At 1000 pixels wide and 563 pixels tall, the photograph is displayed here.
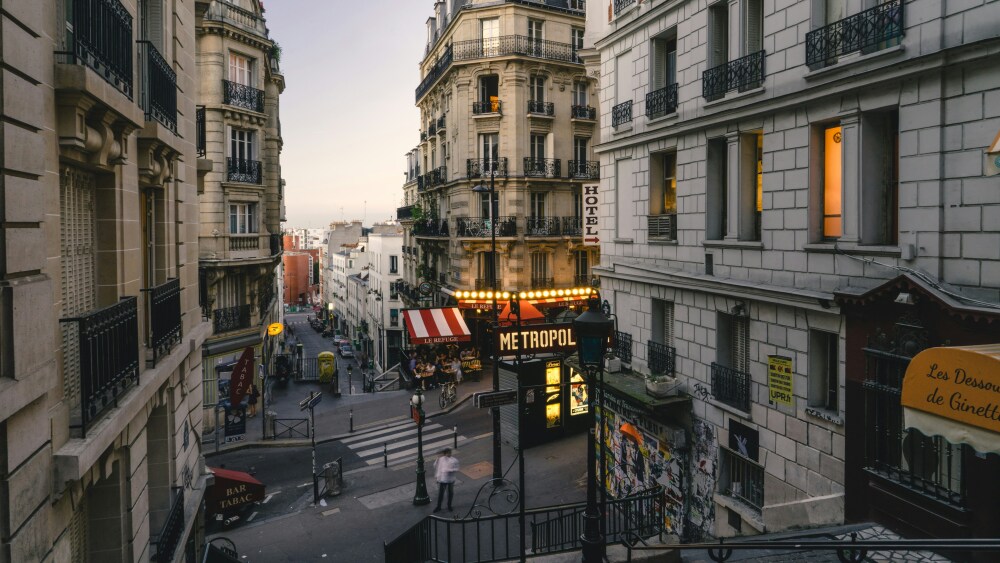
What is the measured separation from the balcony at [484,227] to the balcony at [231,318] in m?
13.1

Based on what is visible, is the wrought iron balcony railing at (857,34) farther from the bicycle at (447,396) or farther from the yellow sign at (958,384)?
the bicycle at (447,396)

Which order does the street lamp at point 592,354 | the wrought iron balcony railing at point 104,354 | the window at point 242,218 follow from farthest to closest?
the window at point 242,218
the street lamp at point 592,354
the wrought iron balcony railing at point 104,354

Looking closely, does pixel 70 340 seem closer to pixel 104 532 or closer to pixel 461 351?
pixel 104 532

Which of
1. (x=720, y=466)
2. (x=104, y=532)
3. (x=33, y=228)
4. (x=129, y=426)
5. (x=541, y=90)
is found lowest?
(x=720, y=466)

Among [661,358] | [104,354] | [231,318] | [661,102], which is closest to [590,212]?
[661,102]

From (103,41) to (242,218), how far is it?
24.8m

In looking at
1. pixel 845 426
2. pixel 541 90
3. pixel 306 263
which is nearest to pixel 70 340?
pixel 845 426

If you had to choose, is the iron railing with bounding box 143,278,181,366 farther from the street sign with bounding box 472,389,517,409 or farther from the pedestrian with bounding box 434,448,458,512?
the pedestrian with bounding box 434,448,458,512

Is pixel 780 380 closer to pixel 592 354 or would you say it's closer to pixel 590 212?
pixel 592 354

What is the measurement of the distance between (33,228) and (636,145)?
14.2m

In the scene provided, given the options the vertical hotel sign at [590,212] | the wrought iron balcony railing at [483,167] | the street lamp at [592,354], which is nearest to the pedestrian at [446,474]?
the street lamp at [592,354]

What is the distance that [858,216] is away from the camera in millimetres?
9844

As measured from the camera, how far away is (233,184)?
28.8 meters

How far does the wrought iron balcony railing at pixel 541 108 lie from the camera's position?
35.5 m
